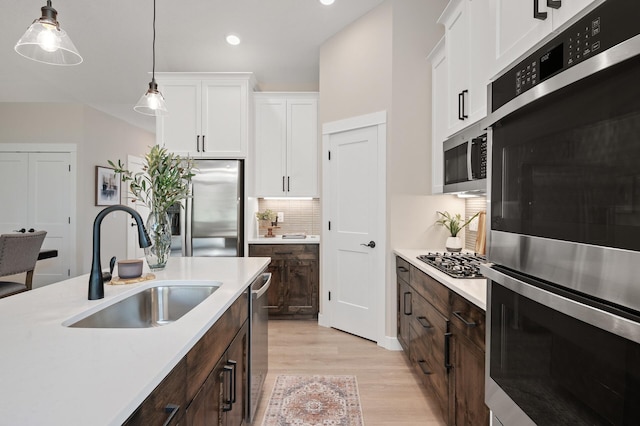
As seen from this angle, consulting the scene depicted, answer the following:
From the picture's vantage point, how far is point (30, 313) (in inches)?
43.4

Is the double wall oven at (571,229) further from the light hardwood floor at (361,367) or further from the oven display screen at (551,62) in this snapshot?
the light hardwood floor at (361,367)

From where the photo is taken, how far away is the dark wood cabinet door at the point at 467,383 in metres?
1.39

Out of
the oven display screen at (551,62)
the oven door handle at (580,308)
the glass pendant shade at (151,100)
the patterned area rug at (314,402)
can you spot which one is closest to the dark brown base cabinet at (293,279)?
the patterned area rug at (314,402)

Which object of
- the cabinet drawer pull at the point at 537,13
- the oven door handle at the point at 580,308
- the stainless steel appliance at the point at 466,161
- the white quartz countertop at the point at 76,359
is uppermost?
the cabinet drawer pull at the point at 537,13

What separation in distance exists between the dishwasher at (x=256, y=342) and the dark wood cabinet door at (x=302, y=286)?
165 centimetres

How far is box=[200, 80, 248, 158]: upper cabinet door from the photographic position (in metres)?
4.01

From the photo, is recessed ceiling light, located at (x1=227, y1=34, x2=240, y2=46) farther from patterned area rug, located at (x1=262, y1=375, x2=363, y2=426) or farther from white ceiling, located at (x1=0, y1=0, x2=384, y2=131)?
patterned area rug, located at (x1=262, y1=375, x2=363, y2=426)

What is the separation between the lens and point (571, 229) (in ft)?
2.60

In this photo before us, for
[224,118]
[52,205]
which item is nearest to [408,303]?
[224,118]

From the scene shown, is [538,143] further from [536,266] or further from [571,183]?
[536,266]

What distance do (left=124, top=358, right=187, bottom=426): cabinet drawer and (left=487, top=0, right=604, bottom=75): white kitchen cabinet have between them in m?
1.33

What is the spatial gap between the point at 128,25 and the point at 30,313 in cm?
374

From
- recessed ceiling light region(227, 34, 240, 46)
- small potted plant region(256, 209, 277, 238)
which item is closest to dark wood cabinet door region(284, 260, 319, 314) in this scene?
small potted plant region(256, 209, 277, 238)

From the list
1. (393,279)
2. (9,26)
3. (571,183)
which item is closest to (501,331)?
(571,183)
